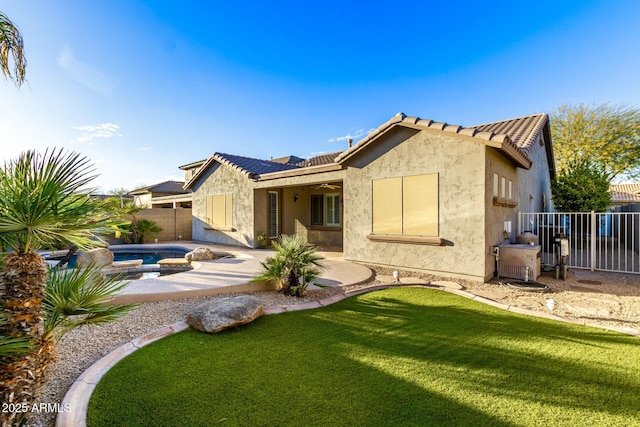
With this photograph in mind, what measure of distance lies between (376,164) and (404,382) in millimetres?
8249

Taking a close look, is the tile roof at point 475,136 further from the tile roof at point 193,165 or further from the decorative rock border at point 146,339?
the tile roof at point 193,165

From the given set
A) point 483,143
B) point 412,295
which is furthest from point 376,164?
point 412,295

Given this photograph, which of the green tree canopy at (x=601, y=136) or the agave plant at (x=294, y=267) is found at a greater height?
the green tree canopy at (x=601, y=136)

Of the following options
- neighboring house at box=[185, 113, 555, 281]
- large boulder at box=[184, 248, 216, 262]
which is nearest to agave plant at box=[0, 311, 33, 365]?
neighboring house at box=[185, 113, 555, 281]

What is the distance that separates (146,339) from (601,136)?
1464 inches

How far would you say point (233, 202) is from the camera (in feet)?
55.5

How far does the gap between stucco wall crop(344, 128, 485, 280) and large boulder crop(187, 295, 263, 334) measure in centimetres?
609

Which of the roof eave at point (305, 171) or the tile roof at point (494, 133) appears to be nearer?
the tile roof at point (494, 133)

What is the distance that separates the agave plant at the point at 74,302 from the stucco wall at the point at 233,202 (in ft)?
39.9

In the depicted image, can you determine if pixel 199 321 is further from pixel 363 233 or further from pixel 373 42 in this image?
pixel 373 42

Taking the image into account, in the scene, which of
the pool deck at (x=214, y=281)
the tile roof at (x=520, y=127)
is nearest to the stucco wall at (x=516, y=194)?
the tile roof at (x=520, y=127)

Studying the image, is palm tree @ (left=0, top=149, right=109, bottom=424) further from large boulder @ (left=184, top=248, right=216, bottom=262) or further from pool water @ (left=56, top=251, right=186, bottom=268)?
pool water @ (left=56, top=251, right=186, bottom=268)

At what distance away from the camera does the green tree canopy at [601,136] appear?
25.4m

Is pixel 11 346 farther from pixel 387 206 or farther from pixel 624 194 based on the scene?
pixel 624 194
